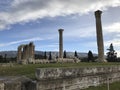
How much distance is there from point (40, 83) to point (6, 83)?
1186mm

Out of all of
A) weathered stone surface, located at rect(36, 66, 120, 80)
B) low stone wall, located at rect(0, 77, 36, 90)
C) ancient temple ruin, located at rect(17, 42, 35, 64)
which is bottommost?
low stone wall, located at rect(0, 77, 36, 90)

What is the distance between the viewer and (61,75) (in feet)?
30.4

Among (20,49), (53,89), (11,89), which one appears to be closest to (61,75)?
(53,89)

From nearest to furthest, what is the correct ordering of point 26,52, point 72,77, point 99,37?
1. point 72,77
2. point 99,37
3. point 26,52

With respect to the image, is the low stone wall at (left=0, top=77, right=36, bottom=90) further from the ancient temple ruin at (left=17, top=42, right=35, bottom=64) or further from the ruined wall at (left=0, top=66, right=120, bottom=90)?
the ancient temple ruin at (left=17, top=42, right=35, bottom=64)

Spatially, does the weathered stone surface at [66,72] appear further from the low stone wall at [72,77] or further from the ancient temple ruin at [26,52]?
the ancient temple ruin at [26,52]

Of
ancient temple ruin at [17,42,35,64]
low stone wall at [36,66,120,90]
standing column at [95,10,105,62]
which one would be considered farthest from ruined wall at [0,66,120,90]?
ancient temple ruin at [17,42,35,64]

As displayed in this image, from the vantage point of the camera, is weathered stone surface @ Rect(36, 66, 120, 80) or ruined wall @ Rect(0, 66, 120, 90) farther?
weathered stone surface @ Rect(36, 66, 120, 80)

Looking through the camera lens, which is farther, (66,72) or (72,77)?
(72,77)

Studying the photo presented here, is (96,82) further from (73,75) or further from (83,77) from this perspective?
(73,75)

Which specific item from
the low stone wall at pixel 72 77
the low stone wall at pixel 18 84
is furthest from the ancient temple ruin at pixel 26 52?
the low stone wall at pixel 18 84

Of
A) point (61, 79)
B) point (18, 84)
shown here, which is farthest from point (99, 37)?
point (18, 84)

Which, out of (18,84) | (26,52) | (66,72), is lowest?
(18,84)

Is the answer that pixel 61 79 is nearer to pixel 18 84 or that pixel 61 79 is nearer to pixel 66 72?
pixel 66 72
